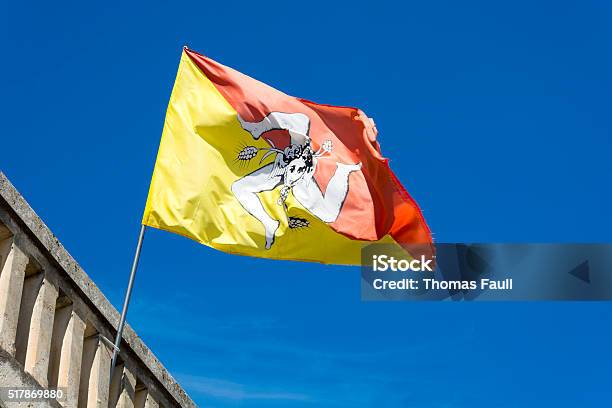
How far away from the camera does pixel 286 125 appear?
15125 millimetres

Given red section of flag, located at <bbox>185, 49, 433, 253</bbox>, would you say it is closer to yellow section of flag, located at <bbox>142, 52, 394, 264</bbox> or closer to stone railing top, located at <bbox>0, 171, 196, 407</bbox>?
yellow section of flag, located at <bbox>142, 52, 394, 264</bbox>

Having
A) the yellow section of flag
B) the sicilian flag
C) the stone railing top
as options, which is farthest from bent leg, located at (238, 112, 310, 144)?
the stone railing top

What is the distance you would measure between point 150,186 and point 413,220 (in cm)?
415

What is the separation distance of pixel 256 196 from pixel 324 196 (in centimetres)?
117

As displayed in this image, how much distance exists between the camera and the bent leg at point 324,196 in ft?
48.0

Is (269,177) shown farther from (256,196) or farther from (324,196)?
(324,196)

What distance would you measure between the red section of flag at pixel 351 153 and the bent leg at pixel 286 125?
74mm

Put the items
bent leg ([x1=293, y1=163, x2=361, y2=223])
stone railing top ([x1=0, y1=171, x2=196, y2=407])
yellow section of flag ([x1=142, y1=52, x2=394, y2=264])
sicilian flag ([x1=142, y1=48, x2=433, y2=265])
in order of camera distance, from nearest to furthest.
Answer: stone railing top ([x1=0, y1=171, x2=196, y2=407]) < yellow section of flag ([x1=142, y1=52, x2=394, y2=264]) < sicilian flag ([x1=142, y1=48, x2=433, y2=265]) < bent leg ([x1=293, y1=163, x2=361, y2=223])

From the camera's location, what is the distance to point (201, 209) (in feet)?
44.0

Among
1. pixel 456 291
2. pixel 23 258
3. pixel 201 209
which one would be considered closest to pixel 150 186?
pixel 201 209

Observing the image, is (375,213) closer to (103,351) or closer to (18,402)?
(103,351)

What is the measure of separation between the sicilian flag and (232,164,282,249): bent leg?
0.6 inches

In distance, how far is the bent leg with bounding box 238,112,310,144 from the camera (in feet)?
48.6

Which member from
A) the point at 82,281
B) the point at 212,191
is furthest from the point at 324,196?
the point at 82,281
